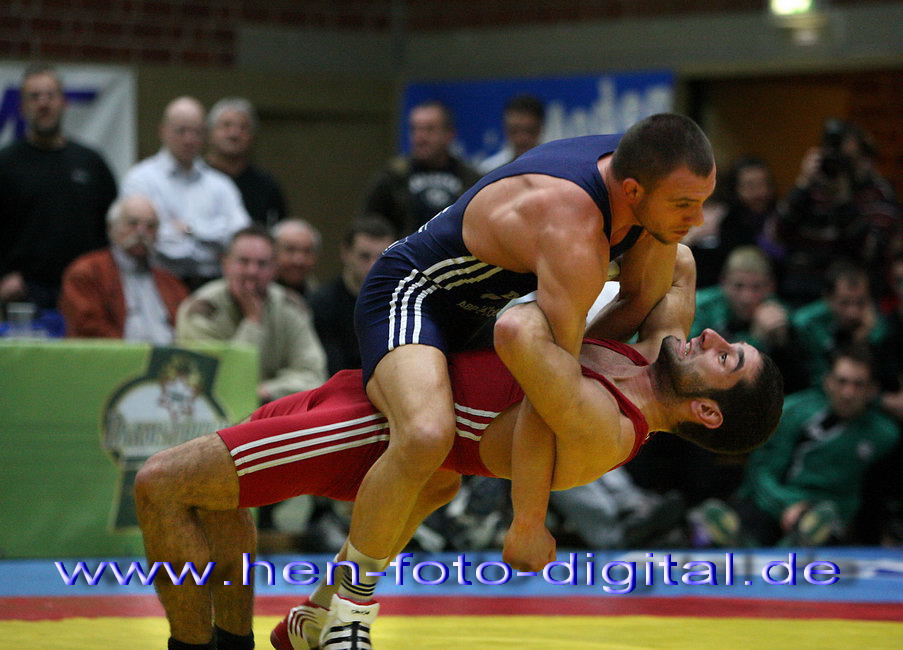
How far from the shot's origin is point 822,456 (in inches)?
257

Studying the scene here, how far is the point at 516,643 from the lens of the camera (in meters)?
3.99

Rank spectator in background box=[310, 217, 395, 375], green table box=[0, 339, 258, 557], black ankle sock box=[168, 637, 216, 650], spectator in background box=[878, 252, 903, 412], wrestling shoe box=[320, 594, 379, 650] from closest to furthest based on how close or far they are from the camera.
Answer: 1. wrestling shoe box=[320, 594, 379, 650]
2. black ankle sock box=[168, 637, 216, 650]
3. green table box=[0, 339, 258, 557]
4. spectator in background box=[310, 217, 395, 375]
5. spectator in background box=[878, 252, 903, 412]

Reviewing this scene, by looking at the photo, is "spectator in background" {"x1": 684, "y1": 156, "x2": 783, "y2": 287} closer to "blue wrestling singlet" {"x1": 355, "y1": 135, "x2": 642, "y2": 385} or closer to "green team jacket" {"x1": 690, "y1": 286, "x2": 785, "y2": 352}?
"green team jacket" {"x1": 690, "y1": 286, "x2": 785, "y2": 352}

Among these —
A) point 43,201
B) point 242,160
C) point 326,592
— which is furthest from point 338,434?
point 242,160

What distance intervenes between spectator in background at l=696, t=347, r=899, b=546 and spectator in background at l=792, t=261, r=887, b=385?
0.63 ft

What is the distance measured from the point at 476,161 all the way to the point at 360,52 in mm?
1321

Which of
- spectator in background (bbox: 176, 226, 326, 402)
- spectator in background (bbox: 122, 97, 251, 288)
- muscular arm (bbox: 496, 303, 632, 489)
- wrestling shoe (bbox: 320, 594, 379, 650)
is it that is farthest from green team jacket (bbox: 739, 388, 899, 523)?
wrestling shoe (bbox: 320, 594, 379, 650)

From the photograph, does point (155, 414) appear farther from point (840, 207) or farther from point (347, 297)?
point (840, 207)

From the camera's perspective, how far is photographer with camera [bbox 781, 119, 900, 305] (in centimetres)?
677

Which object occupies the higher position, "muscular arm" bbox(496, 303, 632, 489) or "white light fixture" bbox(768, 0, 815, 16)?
"white light fixture" bbox(768, 0, 815, 16)

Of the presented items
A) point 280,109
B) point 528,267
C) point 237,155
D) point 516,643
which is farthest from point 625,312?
point 280,109

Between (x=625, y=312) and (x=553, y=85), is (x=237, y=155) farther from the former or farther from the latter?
(x=625, y=312)

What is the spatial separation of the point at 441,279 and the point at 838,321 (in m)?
3.61

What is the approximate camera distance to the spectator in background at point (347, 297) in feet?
21.1
